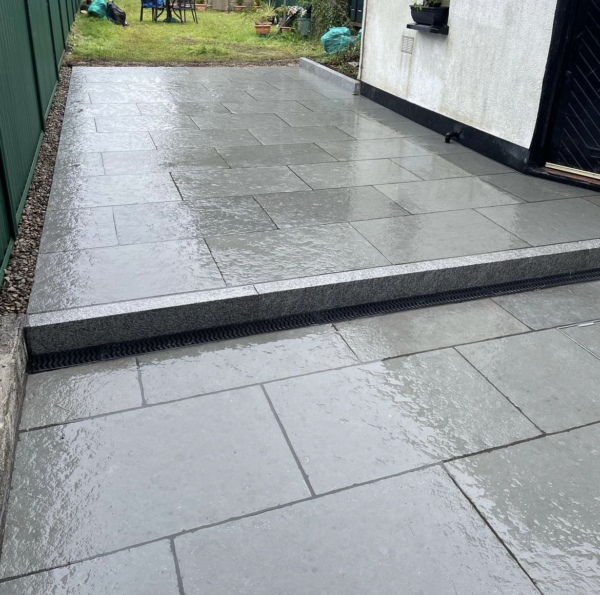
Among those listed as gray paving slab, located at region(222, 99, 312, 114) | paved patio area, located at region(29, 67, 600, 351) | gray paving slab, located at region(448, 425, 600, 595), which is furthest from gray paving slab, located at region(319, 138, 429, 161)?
gray paving slab, located at region(448, 425, 600, 595)

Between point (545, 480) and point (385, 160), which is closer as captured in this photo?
point (545, 480)

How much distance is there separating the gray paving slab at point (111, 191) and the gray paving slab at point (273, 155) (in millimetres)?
871

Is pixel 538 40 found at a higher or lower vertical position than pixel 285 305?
higher

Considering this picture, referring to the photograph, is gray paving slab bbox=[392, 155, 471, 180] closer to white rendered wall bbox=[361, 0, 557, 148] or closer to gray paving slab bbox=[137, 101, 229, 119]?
white rendered wall bbox=[361, 0, 557, 148]

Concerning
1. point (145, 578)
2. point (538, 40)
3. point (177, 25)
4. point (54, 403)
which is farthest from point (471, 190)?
point (177, 25)

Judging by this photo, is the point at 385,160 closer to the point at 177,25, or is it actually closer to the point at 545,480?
the point at 545,480

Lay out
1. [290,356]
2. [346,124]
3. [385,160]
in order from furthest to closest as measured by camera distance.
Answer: [346,124] → [385,160] → [290,356]

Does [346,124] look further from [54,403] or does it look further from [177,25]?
[177,25]

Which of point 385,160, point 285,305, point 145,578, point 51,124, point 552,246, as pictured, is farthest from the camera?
point 51,124

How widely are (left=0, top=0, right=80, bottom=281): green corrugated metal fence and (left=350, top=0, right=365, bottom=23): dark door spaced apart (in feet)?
26.0

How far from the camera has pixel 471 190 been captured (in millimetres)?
5742

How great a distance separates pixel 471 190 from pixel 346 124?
8.63 feet

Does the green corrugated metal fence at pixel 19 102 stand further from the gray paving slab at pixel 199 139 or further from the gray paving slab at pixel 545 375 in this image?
the gray paving slab at pixel 545 375

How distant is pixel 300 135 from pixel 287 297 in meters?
3.92
